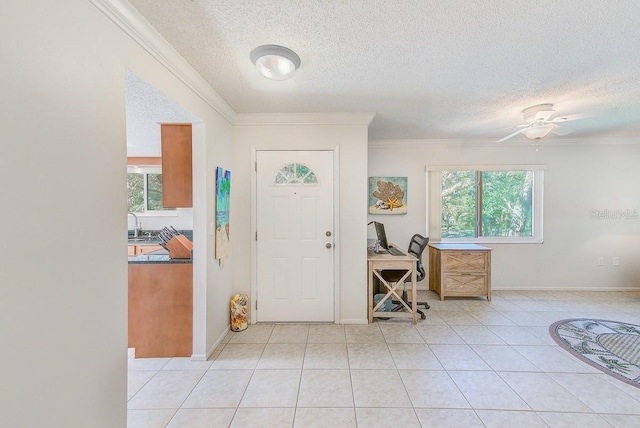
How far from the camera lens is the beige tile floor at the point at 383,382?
5.73ft

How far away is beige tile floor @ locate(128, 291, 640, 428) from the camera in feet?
5.73

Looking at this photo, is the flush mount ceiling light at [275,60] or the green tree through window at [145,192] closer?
the flush mount ceiling light at [275,60]

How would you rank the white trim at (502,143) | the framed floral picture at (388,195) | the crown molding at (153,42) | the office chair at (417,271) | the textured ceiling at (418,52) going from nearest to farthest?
the crown molding at (153,42), the textured ceiling at (418,52), the office chair at (417,271), the white trim at (502,143), the framed floral picture at (388,195)

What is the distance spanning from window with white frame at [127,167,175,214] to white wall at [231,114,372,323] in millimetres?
2180

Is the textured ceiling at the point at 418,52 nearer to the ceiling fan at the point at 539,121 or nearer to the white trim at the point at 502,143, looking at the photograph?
the ceiling fan at the point at 539,121

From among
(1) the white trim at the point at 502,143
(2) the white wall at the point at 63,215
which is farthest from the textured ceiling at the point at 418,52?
(1) the white trim at the point at 502,143

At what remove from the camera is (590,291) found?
4234mm

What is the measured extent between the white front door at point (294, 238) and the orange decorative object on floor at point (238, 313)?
214mm

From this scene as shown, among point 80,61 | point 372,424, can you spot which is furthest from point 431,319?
point 80,61

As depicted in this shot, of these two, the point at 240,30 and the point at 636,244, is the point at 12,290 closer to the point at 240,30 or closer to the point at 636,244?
the point at 240,30

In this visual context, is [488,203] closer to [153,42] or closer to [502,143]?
[502,143]

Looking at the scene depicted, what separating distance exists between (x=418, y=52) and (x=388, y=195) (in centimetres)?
269

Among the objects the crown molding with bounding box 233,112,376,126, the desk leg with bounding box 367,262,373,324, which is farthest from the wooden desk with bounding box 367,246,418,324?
the crown molding with bounding box 233,112,376,126

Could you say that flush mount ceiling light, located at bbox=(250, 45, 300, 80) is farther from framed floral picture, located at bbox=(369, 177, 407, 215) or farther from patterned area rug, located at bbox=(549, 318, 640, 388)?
patterned area rug, located at bbox=(549, 318, 640, 388)
